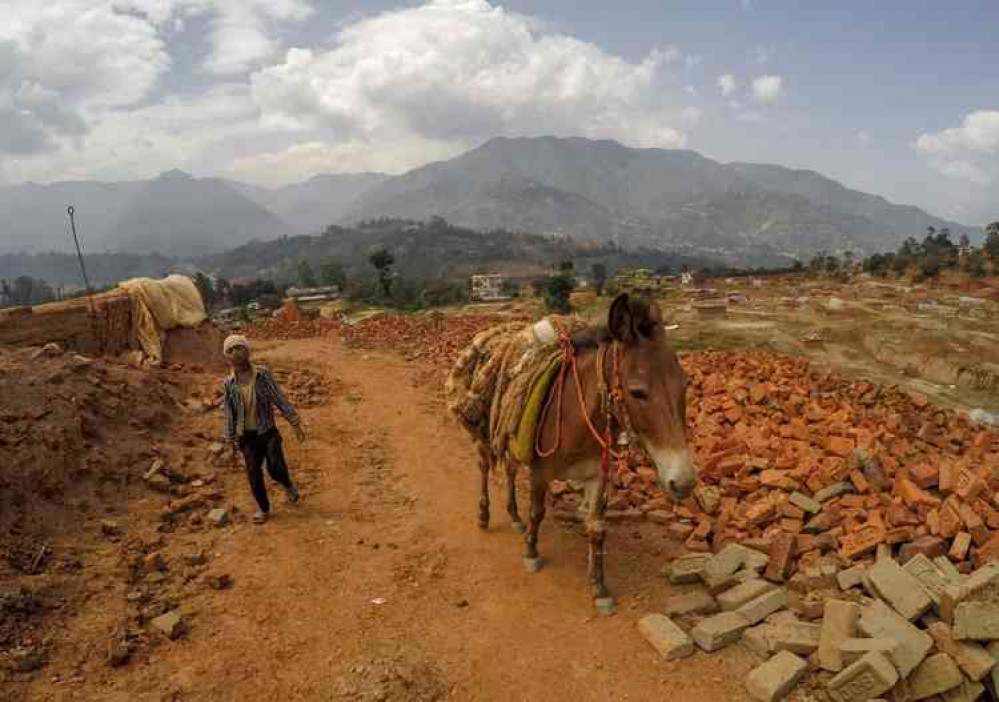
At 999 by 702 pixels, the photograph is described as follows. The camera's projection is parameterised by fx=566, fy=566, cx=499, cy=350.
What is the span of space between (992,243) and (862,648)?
140 ft

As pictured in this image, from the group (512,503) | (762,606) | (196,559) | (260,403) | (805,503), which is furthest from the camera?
(260,403)

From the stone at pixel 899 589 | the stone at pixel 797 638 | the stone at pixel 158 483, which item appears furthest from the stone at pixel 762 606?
the stone at pixel 158 483

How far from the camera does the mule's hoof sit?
14.3ft

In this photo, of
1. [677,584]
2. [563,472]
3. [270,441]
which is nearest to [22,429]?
[270,441]

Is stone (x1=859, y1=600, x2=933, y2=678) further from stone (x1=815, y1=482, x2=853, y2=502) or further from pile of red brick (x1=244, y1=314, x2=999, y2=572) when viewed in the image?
stone (x1=815, y1=482, x2=853, y2=502)

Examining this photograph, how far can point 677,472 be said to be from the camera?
3.49 meters

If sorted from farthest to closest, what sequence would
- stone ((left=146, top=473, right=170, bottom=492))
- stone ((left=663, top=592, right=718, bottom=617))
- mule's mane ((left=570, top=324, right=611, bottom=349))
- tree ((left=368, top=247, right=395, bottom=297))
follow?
tree ((left=368, top=247, right=395, bottom=297))
stone ((left=146, top=473, right=170, bottom=492))
mule's mane ((left=570, top=324, right=611, bottom=349))
stone ((left=663, top=592, right=718, bottom=617))

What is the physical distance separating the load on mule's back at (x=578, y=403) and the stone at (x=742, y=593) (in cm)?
86

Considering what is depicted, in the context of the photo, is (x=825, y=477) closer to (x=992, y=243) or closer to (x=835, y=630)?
(x=835, y=630)

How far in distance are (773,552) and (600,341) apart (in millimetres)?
2360

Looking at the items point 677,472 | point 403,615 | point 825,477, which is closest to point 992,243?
point 825,477

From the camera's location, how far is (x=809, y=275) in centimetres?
3931

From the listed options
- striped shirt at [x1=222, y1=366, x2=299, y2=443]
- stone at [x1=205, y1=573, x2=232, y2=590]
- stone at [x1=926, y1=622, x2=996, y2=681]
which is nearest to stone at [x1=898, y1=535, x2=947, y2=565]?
stone at [x1=926, y1=622, x2=996, y2=681]

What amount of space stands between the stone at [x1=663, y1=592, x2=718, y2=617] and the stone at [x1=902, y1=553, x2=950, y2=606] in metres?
1.37
